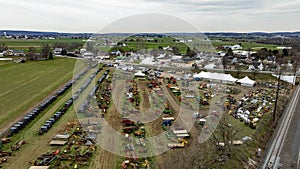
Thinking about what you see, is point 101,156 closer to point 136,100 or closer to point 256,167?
point 256,167

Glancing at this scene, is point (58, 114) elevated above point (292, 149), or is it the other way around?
point (58, 114)

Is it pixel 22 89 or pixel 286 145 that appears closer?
pixel 286 145

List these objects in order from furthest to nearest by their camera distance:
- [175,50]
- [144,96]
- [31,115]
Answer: [175,50]
[144,96]
[31,115]

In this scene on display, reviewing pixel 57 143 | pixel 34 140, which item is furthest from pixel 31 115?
pixel 57 143

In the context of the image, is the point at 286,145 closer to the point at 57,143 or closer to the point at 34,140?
the point at 57,143

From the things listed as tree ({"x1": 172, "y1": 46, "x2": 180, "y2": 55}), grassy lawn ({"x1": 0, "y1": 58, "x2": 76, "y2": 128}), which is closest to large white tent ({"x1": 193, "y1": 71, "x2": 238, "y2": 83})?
grassy lawn ({"x1": 0, "y1": 58, "x2": 76, "y2": 128})

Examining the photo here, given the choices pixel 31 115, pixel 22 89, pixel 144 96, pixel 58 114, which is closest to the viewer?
pixel 31 115

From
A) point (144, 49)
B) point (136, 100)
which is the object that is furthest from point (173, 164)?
point (144, 49)

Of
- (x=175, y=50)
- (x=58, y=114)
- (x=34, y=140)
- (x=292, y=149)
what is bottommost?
(x=292, y=149)

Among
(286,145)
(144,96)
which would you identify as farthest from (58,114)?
(286,145)

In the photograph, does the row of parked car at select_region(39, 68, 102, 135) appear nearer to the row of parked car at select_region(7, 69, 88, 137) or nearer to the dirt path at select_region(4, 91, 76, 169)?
the dirt path at select_region(4, 91, 76, 169)
